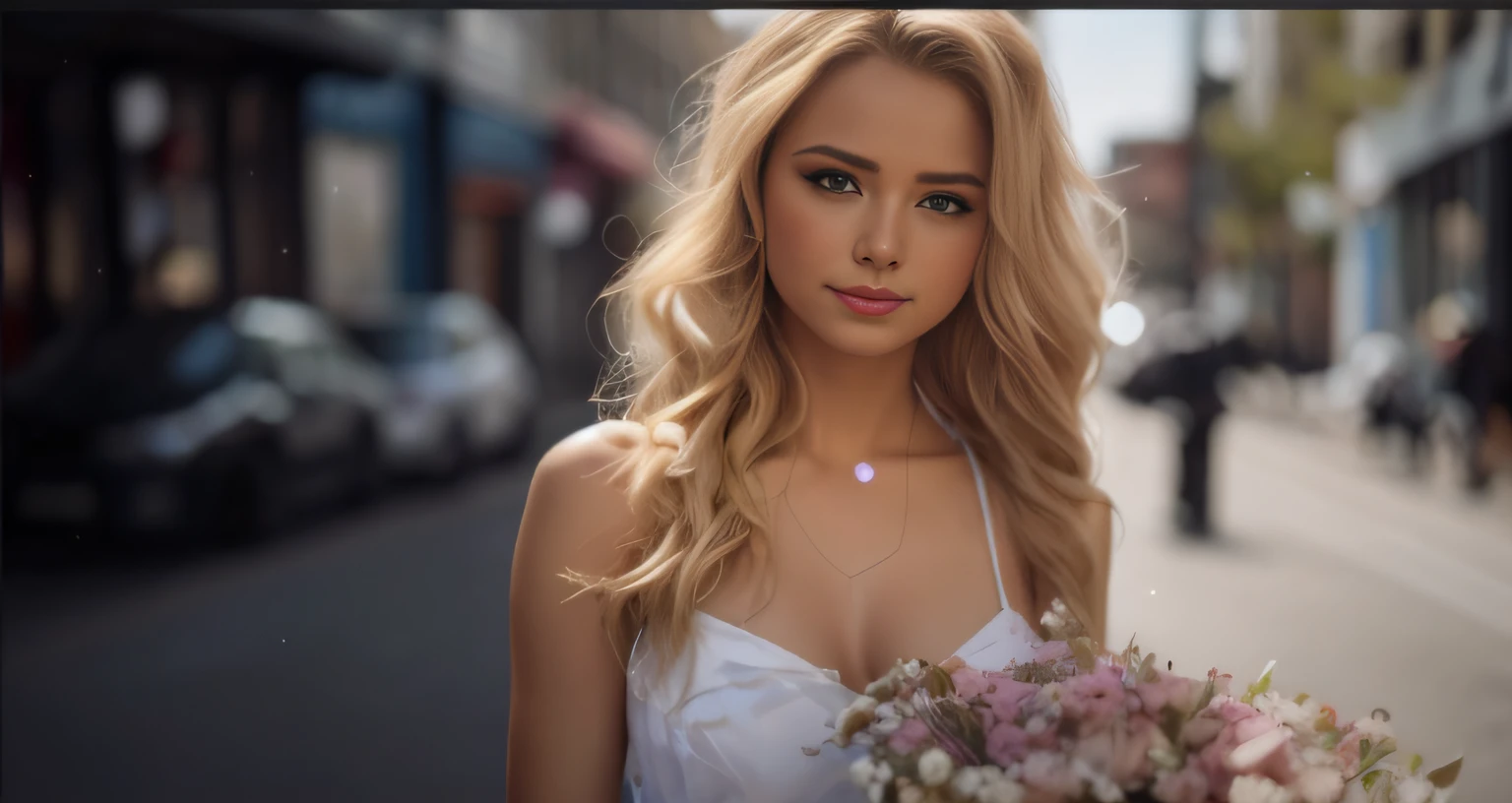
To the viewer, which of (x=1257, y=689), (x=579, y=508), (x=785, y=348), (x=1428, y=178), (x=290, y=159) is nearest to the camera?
(x=1257, y=689)

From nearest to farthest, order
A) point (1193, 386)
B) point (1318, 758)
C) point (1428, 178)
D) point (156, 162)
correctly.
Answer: point (1318, 758), point (1193, 386), point (156, 162), point (1428, 178)

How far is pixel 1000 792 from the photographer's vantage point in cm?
127

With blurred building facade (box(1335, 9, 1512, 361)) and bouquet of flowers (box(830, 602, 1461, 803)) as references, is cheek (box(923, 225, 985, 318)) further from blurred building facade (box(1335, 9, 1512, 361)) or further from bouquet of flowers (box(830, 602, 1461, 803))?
blurred building facade (box(1335, 9, 1512, 361))

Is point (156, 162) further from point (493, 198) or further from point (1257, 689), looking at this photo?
point (1257, 689)

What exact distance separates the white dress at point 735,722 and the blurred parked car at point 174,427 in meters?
6.65

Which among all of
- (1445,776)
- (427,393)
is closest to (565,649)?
(1445,776)

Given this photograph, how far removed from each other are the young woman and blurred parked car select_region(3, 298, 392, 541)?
21.4 feet

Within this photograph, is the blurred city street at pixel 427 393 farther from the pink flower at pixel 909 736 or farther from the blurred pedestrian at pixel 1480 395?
the pink flower at pixel 909 736

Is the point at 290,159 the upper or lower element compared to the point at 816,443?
upper

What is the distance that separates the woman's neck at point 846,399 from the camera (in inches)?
79.5

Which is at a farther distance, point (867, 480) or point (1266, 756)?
point (867, 480)

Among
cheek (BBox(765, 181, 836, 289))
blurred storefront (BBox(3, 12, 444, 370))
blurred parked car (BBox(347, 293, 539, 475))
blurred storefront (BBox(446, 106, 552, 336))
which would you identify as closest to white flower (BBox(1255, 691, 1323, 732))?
cheek (BBox(765, 181, 836, 289))

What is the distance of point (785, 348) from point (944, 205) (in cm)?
32

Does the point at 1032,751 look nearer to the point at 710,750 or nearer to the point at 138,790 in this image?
the point at 710,750
